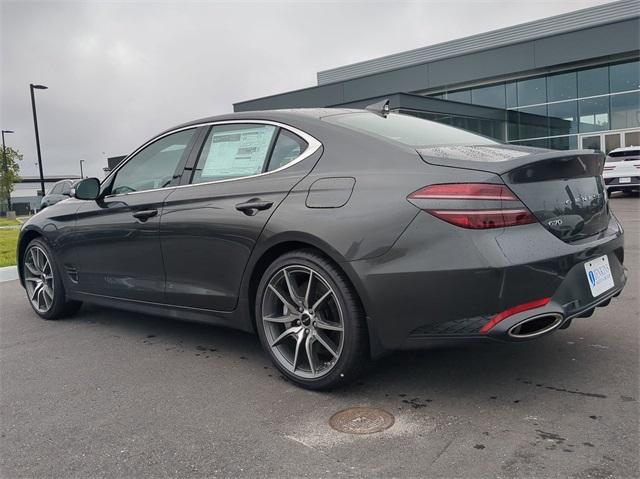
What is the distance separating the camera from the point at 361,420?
2.73 metres

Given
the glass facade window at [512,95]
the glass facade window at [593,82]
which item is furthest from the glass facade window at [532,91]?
the glass facade window at [593,82]

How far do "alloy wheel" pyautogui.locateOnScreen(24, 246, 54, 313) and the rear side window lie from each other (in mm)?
2677

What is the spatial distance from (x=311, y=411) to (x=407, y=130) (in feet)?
5.67

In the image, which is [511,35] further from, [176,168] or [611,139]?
[176,168]

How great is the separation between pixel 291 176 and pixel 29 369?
222cm

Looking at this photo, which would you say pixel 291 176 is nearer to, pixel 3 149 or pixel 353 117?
pixel 353 117

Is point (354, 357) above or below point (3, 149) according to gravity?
below

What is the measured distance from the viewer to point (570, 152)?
2924 mm

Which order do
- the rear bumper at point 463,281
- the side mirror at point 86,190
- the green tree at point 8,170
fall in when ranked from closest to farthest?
the rear bumper at point 463,281, the side mirror at point 86,190, the green tree at point 8,170

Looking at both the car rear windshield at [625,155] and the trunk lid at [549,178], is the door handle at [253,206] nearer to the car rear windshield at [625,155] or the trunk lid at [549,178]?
the trunk lid at [549,178]

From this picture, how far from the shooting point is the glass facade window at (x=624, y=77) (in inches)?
905

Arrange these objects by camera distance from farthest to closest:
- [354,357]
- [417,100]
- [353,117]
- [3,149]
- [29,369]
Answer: [3,149], [417,100], [29,369], [353,117], [354,357]

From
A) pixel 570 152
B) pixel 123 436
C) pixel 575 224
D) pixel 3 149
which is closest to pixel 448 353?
pixel 575 224

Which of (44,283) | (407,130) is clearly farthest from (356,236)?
(44,283)
